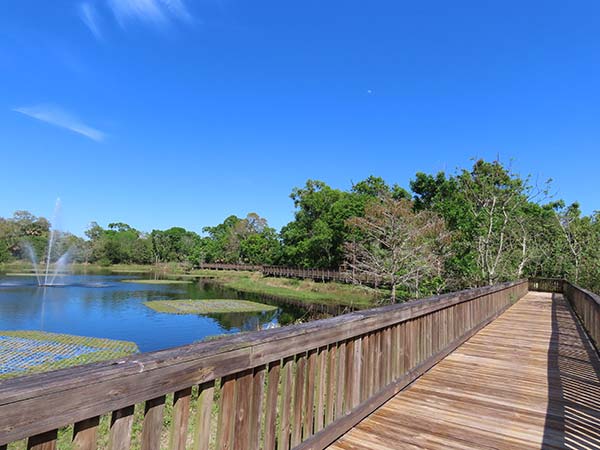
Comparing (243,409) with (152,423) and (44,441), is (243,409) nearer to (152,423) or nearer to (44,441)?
(152,423)

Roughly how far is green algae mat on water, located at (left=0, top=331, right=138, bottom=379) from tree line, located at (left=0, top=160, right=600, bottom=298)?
11.7 metres

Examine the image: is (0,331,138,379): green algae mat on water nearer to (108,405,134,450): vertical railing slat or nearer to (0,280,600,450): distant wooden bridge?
(0,280,600,450): distant wooden bridge

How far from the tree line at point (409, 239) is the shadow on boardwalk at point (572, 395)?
1060 cm

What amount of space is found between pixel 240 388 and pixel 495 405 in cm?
277

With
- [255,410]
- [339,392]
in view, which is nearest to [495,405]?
[339,392]

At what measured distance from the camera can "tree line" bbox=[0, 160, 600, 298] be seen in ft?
61.5

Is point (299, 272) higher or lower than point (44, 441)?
lower

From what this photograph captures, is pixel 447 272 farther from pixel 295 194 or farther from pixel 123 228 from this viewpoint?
pixel 123 228

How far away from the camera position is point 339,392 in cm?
269

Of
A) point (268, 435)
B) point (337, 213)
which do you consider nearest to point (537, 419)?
point (268, 435)

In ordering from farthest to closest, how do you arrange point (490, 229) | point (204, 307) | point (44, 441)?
point (204, 307)
point (490, 229)
point (44, 441)

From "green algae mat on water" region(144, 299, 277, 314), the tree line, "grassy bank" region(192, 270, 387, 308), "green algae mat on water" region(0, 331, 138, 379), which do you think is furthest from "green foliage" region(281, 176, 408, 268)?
"green algae mat on water" region(0, 331, 138, 379)

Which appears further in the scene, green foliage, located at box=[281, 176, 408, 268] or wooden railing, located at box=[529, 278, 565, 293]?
green foliage, located at box=[281, 176, 408, 268]

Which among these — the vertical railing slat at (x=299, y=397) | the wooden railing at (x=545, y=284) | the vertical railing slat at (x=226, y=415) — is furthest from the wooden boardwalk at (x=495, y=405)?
the wooden railing at (x=545, y=284)
